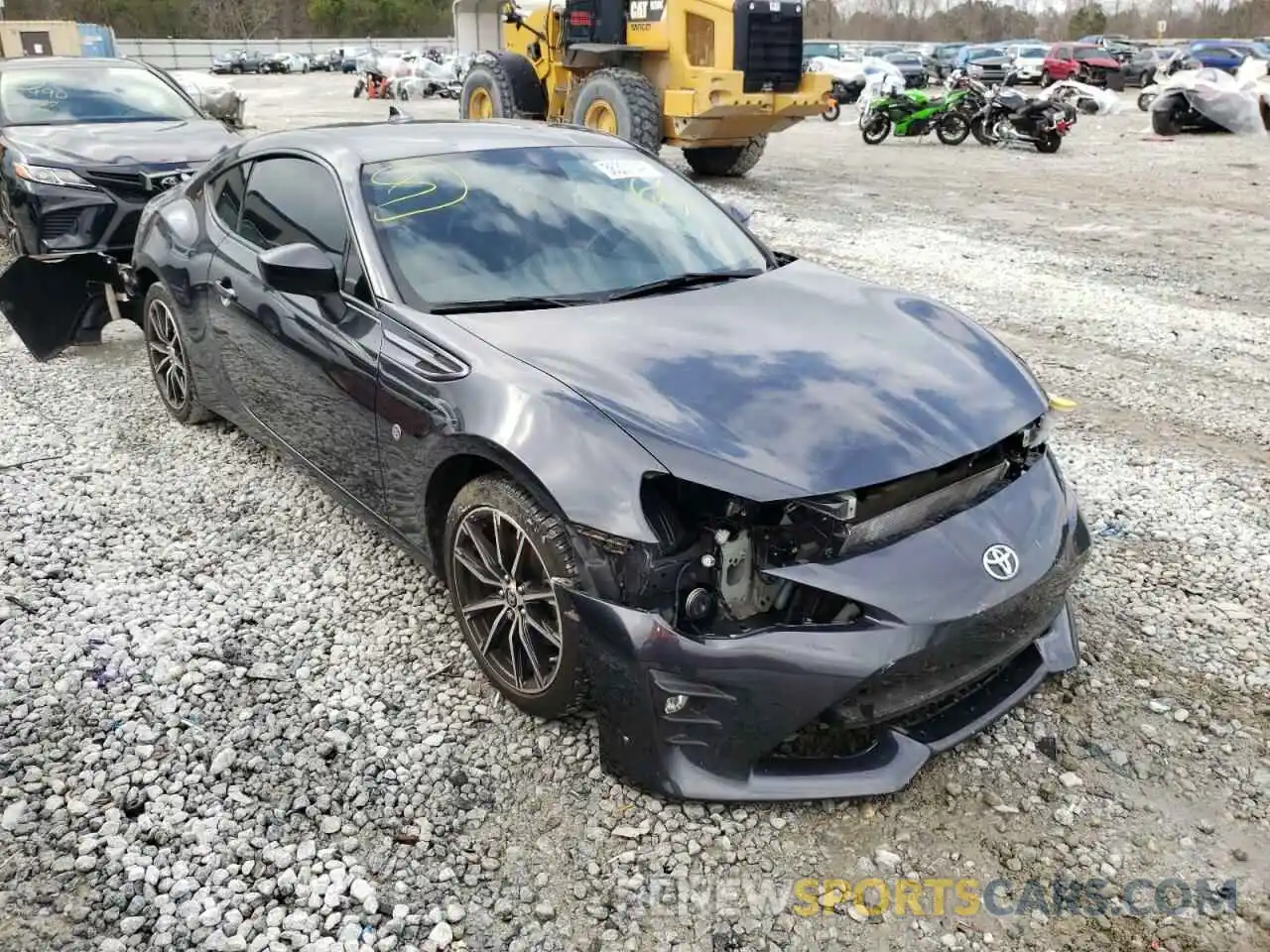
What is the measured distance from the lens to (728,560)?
231 centimetres

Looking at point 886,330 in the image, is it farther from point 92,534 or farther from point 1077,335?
point 1077,335

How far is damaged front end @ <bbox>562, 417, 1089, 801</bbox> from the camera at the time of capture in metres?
2.23

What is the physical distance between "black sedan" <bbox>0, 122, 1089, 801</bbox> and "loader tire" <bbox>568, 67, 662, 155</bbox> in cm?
750

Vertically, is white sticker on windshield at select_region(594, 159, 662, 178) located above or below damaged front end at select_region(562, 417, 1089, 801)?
above

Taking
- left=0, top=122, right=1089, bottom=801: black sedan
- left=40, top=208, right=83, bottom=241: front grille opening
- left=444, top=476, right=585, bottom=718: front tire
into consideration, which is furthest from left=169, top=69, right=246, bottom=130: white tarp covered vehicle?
left=444, top=476, right=585, bottom=718: front tire

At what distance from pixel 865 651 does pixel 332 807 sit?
1.39m

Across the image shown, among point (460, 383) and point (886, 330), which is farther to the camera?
point (886, 330)

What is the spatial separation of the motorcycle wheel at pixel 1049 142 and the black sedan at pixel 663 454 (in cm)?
1487

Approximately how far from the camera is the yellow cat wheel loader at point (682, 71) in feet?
35.5

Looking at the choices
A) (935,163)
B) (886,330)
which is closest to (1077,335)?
(886,330)

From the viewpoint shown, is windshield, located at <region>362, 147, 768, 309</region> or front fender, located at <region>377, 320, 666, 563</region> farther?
windshield, located at <region>362, 147, 768, 309</region>

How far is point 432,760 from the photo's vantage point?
2660mm

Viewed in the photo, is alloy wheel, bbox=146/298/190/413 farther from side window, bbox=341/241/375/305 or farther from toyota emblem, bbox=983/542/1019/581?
toyota emblem, bbox=983/542/1019/581

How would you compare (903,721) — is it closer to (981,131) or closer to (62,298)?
(62,298)
